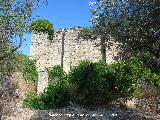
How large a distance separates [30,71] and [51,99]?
7639mm

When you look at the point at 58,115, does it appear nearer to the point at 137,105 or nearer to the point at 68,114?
the point at 68,114

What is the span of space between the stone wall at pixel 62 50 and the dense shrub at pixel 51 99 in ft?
32.3

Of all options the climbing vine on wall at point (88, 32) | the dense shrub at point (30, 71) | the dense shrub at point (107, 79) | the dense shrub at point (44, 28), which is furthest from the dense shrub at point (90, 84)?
the dense shrub at point (44, 28)

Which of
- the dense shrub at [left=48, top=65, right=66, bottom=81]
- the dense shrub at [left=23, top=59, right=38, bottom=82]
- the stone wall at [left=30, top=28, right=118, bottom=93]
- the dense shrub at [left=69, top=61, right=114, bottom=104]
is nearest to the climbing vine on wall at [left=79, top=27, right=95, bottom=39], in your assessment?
the stone wall at [left=30, top=28, right=118, bottom=93]

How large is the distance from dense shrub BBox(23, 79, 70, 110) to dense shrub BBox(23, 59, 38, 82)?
241 inches

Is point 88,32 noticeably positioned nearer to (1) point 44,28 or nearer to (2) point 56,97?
(2) point 56,97

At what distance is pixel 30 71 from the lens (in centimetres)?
2536

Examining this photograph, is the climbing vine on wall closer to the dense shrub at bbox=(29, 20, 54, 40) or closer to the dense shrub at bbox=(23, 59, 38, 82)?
the dense shrub at bbox=(29, 20, 54, 40)

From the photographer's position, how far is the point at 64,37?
95.5 feet

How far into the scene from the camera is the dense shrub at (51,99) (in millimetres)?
17797

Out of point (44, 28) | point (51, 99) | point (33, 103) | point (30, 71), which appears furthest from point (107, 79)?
point (44, 28)

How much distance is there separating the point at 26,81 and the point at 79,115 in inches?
344

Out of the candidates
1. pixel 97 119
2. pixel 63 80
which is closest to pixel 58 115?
pixel 97 119

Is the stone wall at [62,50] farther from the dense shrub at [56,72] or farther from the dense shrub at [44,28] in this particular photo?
the dense shrub at [56,72]
